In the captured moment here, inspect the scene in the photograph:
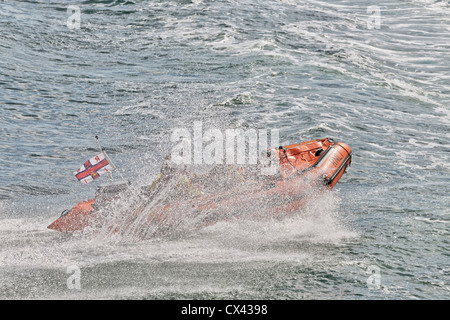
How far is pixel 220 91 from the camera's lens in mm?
23016

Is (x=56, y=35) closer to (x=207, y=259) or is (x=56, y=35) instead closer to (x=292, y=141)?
(x=292, y=141)

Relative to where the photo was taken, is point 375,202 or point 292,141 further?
point 292,141

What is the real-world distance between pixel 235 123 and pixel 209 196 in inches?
325

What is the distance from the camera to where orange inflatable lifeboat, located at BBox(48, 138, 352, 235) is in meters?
11.6

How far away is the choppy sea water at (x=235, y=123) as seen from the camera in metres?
10.0

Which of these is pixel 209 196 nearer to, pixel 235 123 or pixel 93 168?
pixel 93 168

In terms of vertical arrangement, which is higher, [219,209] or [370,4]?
[370,4]

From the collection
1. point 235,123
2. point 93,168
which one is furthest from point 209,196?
point 235,123

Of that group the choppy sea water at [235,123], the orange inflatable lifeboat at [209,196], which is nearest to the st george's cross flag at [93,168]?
the orange inflatable lifeboat at [209,196]

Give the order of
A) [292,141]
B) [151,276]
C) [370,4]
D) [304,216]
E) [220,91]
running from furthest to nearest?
[370,4], [220,91], [292,141], [304,216], [151,276]

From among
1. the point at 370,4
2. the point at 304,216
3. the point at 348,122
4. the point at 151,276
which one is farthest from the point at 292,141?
the point at 370,4

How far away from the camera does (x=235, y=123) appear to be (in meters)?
19.8

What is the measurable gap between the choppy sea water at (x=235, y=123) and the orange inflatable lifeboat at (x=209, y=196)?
303 millimetres

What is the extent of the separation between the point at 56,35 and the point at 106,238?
2166cm
